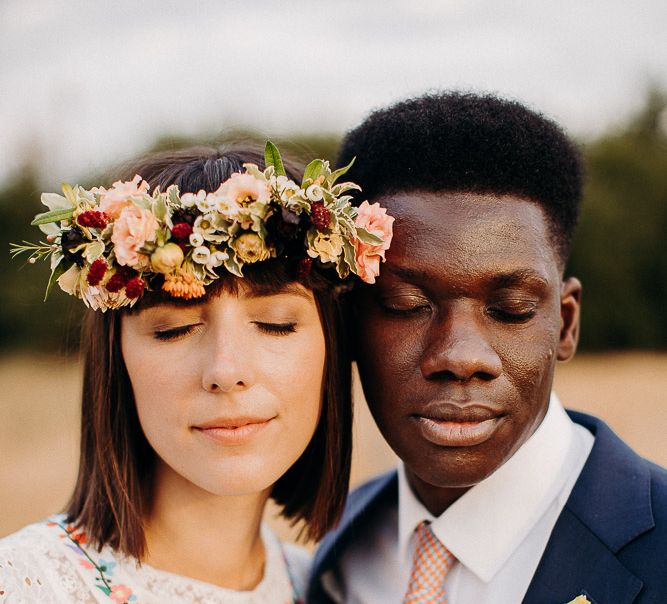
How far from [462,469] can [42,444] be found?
10.6 m

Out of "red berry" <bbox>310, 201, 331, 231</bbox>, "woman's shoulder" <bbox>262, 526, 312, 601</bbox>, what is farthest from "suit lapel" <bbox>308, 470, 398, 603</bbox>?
"red berry" <bbox>310, 201, 331, 231</bbox>

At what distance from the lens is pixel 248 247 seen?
2.61 metres

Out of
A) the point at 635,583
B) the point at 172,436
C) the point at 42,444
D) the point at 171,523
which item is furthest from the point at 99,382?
the point at 42,444

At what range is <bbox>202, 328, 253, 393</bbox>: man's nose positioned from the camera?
8.44ft

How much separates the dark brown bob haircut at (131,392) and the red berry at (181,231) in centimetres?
19

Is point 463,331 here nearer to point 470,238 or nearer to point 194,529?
point 470,238

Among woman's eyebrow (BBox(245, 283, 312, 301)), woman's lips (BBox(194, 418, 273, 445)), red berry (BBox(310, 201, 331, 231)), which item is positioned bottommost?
woman's lips (BBox(194, 418, 273, 445))

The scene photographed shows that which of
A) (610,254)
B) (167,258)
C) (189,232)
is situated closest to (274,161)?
(189,232)

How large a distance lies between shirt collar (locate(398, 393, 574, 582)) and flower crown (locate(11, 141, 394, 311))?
101 centimetres

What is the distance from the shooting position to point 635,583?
256 centimetres

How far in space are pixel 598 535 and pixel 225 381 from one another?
1.38 meters

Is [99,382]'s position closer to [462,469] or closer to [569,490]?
[462,469]

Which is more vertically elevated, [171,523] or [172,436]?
[172,436]

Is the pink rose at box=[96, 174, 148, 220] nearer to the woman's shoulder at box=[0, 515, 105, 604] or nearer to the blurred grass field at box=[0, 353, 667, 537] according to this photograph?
the woman's shoulder at box=[0, 515, 105, 604]
